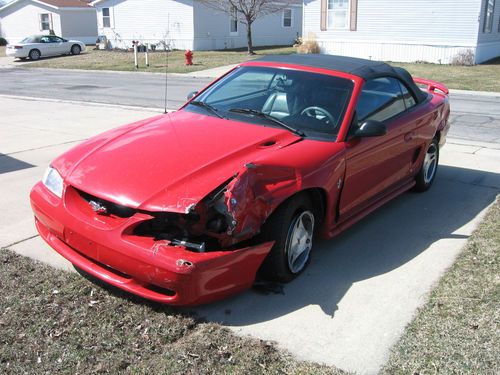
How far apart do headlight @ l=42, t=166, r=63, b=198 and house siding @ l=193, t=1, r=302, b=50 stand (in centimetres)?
2995

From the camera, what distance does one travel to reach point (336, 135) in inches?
165

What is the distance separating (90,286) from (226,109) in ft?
6.36

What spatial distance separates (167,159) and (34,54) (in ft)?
106

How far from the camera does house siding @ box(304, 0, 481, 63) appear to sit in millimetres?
23078

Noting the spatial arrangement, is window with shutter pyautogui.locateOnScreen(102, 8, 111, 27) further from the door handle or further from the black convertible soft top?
the door handle

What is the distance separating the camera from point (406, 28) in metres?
24.5

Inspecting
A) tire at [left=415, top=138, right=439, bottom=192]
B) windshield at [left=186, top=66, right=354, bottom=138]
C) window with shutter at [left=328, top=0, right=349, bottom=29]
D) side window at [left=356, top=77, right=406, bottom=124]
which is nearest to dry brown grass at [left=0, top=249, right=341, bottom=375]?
windshield at [left=186, top=66, right=354, bottom=138]

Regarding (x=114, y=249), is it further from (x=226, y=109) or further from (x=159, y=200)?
(x=226, y=109)

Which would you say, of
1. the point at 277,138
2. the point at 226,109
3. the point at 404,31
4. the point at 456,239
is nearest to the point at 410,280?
the point at 456,239

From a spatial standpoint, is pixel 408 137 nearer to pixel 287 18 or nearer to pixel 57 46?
pixel 57 46

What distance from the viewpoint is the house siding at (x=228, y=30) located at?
32.8 meters

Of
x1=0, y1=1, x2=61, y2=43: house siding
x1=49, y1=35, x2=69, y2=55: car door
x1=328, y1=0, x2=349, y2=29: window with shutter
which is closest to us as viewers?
x1=328, y1=0, x2=349, y2=29: window with shutter

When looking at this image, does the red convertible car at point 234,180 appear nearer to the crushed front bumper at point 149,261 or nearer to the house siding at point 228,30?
the crushed front bumper at point 149,261

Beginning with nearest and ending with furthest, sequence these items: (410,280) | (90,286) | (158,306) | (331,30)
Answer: (158,306)
(90,286)
(410,280)
(331,30)
